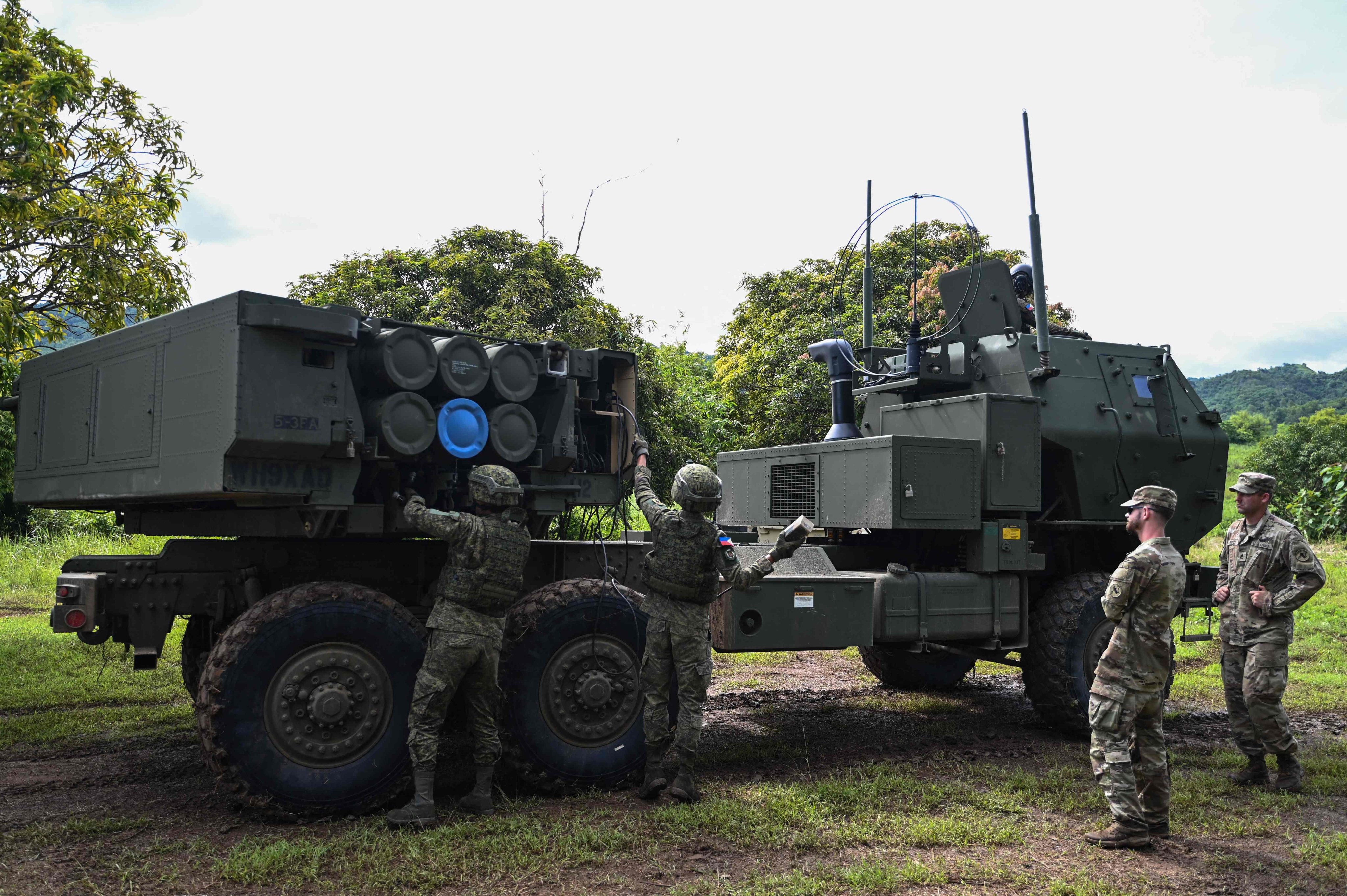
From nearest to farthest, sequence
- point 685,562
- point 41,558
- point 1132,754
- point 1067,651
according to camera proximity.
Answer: point 1132,754 < point 685,562 < point 1067,651 < point 41,558

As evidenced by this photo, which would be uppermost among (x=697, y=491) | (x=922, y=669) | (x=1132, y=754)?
(x=697, y=491)

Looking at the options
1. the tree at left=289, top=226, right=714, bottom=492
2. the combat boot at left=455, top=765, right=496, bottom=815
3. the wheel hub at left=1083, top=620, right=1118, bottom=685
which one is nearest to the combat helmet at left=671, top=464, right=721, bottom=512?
the combat boot at left=455, top=765, right=496, bottom=815

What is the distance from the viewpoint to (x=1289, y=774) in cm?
636

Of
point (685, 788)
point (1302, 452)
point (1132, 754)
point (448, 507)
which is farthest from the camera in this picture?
point (1302, 452)

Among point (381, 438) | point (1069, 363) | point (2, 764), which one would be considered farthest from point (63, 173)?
point (1069, 363)

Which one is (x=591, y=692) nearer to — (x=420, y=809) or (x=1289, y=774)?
(x=420, y=809)

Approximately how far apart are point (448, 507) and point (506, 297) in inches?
433

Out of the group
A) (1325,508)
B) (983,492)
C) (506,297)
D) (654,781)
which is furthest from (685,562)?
(1325,508)

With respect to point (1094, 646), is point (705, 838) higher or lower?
lower

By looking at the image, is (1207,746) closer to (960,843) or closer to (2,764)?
(960,843)

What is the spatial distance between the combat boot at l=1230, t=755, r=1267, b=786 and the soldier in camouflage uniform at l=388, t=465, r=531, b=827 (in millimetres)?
4506

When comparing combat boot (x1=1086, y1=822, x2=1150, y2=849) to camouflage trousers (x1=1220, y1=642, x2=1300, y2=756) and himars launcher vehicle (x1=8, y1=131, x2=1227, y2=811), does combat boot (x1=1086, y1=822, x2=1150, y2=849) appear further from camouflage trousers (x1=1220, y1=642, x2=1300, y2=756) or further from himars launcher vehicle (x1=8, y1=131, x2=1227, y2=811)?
himars launcher vehicle (x1=8, y1=131, x2=1227, y2=811)

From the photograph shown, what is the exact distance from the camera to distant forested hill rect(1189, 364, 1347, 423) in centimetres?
8825

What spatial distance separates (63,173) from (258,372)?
20.1ft
